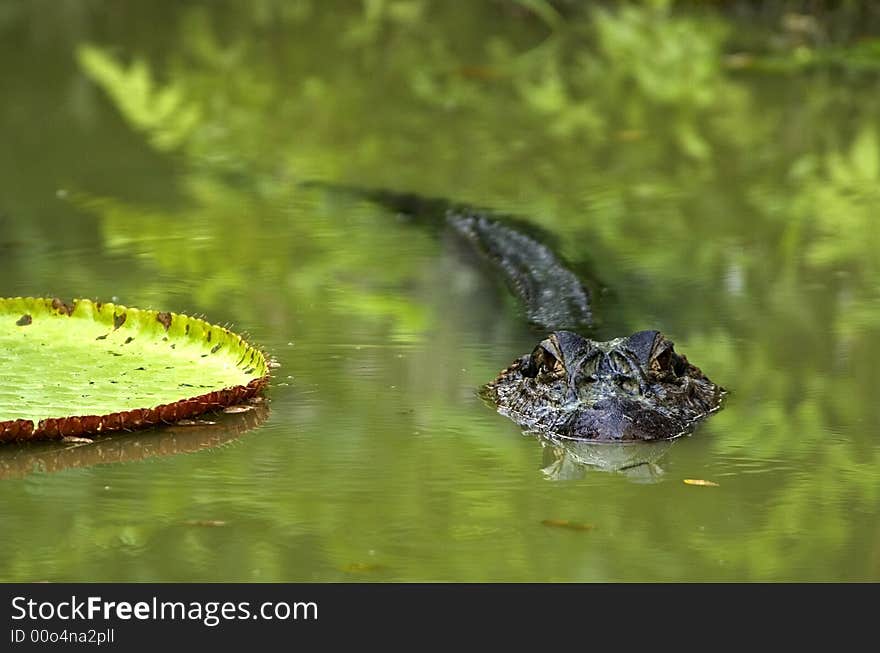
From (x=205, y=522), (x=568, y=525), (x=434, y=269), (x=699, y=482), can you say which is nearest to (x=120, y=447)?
(x=205, y=522)

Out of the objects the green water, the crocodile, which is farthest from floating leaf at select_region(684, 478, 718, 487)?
the crocodile

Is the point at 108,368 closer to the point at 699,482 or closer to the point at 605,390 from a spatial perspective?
the point at 605,390

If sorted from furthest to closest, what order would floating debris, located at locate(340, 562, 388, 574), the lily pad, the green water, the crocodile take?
the crocodile, the lily pad, the green water, floating debris, located at locate(340, 562, 388, 574)

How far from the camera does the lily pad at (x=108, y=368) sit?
368 centimetres

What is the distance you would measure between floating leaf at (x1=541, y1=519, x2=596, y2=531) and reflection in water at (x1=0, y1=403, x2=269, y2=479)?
870 millimetres

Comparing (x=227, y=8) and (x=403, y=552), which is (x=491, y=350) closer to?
(x=403, y=552)

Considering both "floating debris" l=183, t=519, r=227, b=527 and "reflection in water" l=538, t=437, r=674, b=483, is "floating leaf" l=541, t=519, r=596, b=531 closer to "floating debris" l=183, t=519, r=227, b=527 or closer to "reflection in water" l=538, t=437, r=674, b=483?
"reflection in water" l=538, t=437, r=674, b=483

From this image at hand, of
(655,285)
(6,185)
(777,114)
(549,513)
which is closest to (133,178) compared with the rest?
(6,185)

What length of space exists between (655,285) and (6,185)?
9.29 feet

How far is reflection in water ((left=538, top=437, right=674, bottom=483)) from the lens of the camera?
362cm

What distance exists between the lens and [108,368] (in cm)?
395

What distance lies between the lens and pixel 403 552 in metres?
3.09

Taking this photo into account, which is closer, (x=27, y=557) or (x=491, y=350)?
(x=27, y=557)

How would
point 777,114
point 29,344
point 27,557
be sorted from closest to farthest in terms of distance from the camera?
point 27,557 < point 29,344 < point 777,114
